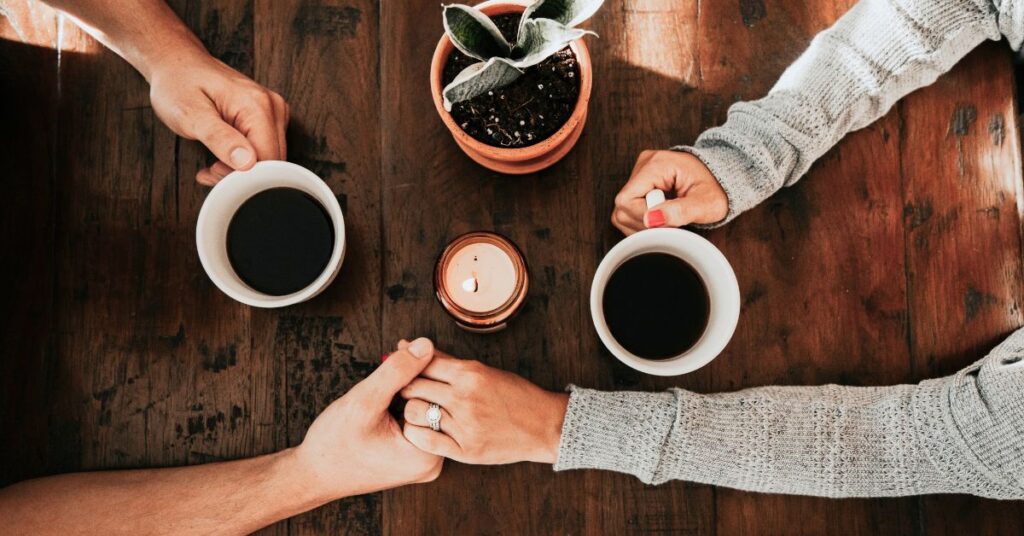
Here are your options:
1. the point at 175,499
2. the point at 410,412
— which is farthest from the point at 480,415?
the point at 175,499

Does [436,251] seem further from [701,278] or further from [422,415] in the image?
[701,278]

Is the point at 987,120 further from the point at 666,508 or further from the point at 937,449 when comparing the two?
the point at 666,508

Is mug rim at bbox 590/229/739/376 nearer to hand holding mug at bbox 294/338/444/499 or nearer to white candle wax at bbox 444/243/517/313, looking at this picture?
white candle wax at bbox 444/243/517/313

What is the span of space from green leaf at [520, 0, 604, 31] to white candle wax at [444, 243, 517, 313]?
0.31 meters

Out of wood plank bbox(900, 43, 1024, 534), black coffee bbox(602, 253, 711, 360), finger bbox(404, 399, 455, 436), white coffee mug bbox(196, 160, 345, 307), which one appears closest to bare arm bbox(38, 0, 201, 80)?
white coffee mug bbox(196, 160, 345, 307)

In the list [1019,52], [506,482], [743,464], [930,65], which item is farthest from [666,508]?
[1019,52]

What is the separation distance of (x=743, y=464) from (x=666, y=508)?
5.4 inches

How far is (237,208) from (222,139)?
11 centimetres

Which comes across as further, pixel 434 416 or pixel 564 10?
pixel 434 416

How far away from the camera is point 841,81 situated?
94cm

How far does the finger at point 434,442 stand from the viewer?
90 centimetres

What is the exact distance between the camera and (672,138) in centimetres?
101

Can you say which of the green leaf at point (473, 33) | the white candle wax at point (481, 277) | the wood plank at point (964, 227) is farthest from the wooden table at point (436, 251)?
the green leaf at point (473, 33)

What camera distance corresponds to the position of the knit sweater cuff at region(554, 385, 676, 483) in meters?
0.91
